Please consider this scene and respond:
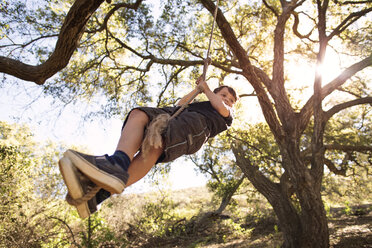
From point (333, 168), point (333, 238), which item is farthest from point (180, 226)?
point (333, 168)

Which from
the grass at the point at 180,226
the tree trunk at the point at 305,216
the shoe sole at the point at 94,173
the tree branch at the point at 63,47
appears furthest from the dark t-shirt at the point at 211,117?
the grass at the point at 180,226

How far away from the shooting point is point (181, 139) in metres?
2.09

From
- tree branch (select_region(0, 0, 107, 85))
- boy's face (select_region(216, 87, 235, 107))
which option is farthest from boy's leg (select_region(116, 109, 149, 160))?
tree branch (select_region(0, 0, 107, 85))

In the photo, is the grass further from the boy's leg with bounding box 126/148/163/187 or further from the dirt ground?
the boy's leg with bounding box 126/148/163/187

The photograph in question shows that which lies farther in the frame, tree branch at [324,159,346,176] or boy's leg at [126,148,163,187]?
tree branch at [324,159,346,176]

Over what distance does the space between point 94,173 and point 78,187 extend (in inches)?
4.5

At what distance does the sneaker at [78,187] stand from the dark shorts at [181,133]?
2.19 feet

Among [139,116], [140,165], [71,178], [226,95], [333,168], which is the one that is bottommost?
[71,178]

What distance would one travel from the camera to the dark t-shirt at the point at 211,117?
2480 millimetres

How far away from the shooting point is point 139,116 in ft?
6.66

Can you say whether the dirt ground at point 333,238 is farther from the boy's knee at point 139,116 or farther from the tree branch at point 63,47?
the tree branch at point 63,47

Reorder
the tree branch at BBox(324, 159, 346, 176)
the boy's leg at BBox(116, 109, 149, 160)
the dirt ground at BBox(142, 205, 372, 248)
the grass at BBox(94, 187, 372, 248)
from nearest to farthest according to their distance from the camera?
1. the boy's leg at BBox(116, 109, 149, 160)
2. the dirt ground at BBox(142, 205, 372, 248)
3. the tree branch at BBox(324, 159, 346, 176)
4. the grass at BBox(94, 187, 372, 248)

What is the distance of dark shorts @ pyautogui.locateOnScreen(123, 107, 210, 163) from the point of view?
2039 mm

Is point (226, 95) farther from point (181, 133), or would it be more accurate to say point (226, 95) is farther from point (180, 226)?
point (180, 226)
